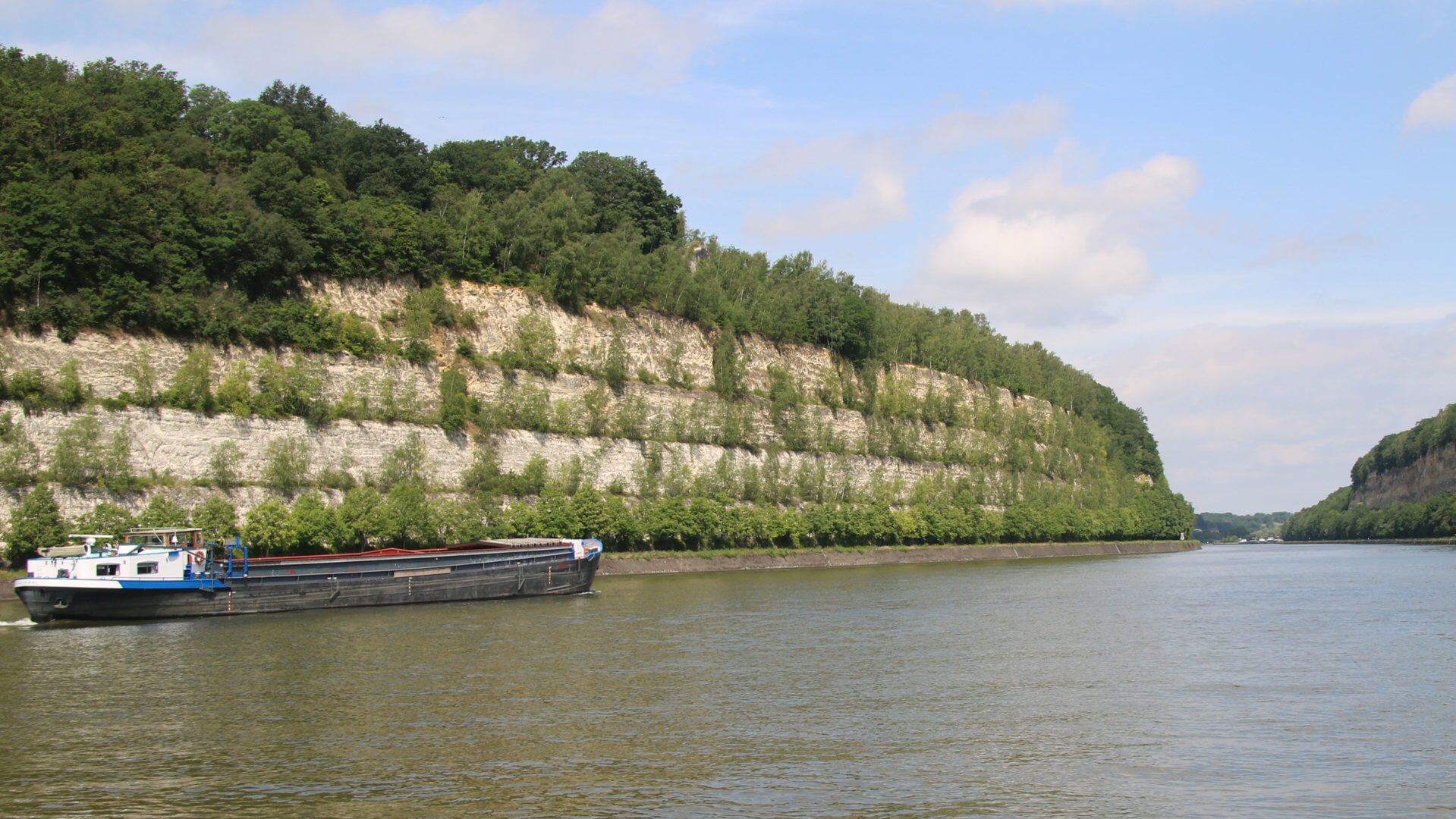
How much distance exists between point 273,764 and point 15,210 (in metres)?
61.0

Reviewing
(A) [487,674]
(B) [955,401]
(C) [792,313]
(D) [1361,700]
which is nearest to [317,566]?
(A) [487,674]

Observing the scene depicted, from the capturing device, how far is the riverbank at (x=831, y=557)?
292 feet

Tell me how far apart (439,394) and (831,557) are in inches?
1496

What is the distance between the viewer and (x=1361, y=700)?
3216 cm

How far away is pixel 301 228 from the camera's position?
87.6 m

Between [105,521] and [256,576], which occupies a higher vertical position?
[105,521]

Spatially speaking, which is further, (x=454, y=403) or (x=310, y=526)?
(x=454, y=403)

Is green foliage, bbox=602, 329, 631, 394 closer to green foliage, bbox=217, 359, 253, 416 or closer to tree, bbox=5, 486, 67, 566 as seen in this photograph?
green foliage, bbox=217, 359, 253, 416

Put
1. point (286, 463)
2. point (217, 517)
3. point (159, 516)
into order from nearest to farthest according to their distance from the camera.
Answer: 1. point (159, 516)
2. point (217, 517)
3. point (286, 463)

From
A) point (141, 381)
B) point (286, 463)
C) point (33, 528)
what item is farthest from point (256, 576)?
point (141, 381)

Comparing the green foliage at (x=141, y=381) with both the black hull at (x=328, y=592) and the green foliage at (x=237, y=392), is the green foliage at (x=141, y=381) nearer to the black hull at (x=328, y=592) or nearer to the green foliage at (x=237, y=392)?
the green foliage at (x=237, y=392)

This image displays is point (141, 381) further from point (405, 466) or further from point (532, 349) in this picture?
point (532, 349)

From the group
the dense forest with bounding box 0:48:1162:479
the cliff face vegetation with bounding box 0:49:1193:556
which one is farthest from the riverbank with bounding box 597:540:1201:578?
the dense forest with bounding box 0:48:1162:479

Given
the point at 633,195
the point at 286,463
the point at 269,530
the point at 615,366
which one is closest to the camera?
the point at 269,530
